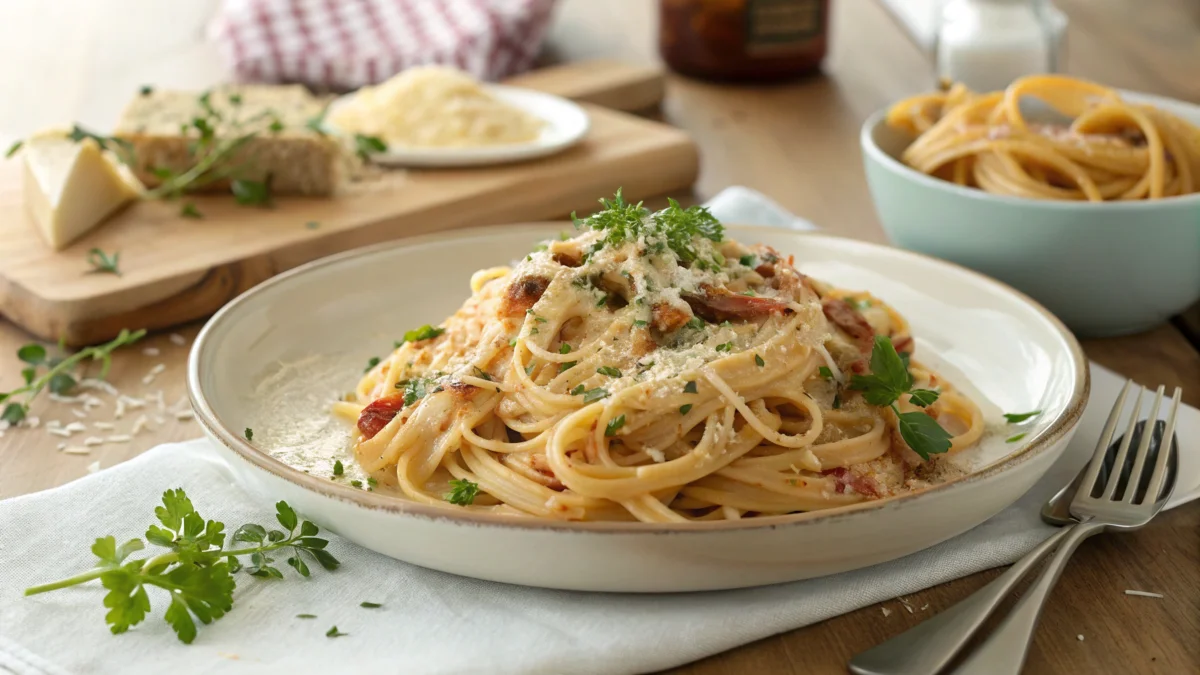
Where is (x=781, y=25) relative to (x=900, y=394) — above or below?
below

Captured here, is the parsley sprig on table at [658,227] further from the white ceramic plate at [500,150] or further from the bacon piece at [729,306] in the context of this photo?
the white ceramic plate at [500,150]

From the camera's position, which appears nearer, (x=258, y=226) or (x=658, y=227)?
(x=658, y=227)

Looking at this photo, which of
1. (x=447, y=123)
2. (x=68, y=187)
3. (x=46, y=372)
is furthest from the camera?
(x=447, y=123)

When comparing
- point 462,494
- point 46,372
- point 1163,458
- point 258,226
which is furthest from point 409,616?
point 258,226

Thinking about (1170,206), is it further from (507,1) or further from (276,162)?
(507,1)

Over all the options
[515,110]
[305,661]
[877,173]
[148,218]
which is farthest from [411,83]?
[305,661]

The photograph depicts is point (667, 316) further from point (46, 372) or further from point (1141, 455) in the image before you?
point (46, 372)

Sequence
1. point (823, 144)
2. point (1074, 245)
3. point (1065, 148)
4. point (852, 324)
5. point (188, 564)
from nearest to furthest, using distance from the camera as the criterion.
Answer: point (188, 564) < point (852, 324) < point (1074, 245) < point (1065, 148) < point (823, 144)

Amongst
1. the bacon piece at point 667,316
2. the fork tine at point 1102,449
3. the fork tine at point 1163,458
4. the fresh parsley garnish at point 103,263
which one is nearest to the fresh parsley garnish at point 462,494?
the bacon piece at point 667,316
